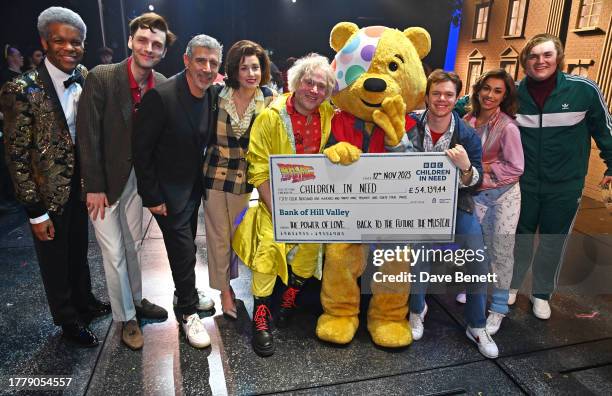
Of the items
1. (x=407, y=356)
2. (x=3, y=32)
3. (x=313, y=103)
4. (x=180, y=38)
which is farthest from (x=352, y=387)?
(x=180, y=38)

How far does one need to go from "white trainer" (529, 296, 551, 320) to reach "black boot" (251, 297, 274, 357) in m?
1.87

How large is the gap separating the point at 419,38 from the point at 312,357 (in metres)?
2.02

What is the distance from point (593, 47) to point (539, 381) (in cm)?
492

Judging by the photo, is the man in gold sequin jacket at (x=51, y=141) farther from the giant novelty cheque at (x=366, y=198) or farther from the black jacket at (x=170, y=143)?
the giant novelty cheque at (x=366, y=198)

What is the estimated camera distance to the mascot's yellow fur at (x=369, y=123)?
7.34 ft

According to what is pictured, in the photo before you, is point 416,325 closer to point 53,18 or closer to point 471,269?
point 471,269

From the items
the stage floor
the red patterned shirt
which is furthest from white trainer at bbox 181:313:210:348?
the red patterned shirt

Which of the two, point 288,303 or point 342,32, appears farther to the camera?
point 288,303

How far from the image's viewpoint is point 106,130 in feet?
7.37

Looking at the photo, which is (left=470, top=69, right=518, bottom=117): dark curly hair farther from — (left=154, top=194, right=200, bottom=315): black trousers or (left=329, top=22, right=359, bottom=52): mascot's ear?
(left=154, top=194, right=200, bottom=315): black trousers

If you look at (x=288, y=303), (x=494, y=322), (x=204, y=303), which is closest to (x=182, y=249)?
(x=204, y=303)

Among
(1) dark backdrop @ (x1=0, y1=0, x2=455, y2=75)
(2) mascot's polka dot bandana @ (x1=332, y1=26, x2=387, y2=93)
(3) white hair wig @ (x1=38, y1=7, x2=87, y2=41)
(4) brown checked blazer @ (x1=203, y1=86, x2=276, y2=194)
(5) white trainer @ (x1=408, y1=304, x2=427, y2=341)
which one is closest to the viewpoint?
(3) white hair wig @ (x1=38, y1=7, x2=87, y2=41)

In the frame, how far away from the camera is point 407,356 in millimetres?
2490

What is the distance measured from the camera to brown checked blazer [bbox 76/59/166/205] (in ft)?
7.16
